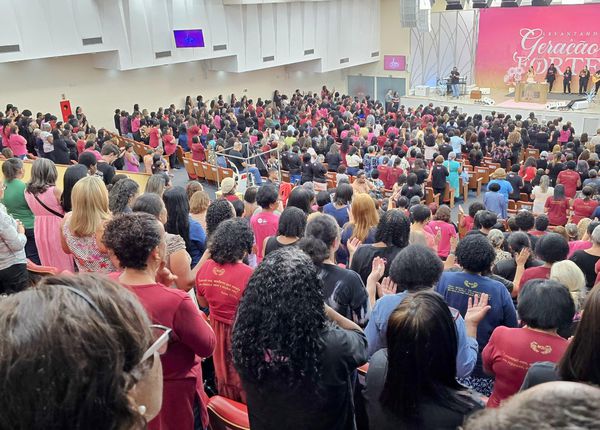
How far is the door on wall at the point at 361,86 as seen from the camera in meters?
25.6

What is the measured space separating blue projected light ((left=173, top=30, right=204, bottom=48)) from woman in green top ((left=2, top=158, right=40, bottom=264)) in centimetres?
1308

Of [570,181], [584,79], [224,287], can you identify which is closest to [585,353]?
[224,287]

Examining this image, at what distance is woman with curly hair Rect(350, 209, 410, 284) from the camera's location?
153 inches

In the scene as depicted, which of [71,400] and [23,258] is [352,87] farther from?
[71,400]

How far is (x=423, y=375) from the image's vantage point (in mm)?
1884

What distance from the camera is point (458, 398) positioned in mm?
1903

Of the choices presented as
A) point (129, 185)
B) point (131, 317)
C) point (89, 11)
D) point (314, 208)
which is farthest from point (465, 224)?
point (89, 11)

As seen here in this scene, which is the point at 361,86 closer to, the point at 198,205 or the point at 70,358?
the point at 198,205

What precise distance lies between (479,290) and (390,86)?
75.6 feet

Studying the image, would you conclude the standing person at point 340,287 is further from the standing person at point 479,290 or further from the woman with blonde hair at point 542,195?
the woman with blonde hair at point 542,195

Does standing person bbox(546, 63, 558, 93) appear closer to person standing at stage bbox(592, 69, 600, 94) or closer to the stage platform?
the stage platform

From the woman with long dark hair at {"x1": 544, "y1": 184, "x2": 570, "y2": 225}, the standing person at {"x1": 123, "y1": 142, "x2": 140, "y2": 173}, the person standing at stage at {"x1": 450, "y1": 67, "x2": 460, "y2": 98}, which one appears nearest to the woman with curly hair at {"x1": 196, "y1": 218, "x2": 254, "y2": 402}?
the woman with long dark hair at {"x1": 544, "y1": 184, "x2": 570, "y2": 225}

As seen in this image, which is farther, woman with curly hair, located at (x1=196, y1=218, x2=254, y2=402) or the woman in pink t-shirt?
the woman in pink t-shirt

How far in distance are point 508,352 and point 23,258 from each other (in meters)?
3.32
